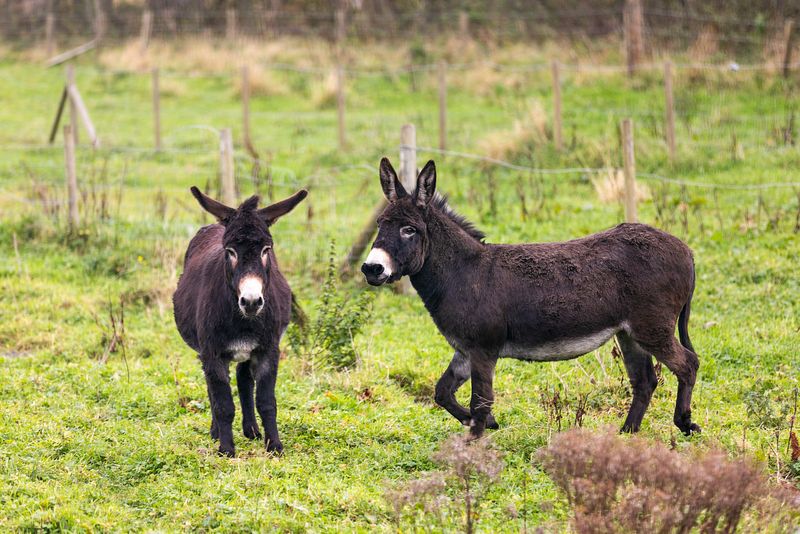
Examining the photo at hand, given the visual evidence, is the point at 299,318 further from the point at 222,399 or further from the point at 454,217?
the point at 454,217

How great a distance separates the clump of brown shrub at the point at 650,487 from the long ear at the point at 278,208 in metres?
2.78

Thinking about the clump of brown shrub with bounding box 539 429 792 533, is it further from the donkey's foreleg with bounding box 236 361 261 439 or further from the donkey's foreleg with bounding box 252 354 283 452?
the donkey's foreleg with bounding box 236 361 261 439

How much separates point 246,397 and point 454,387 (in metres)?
1.50

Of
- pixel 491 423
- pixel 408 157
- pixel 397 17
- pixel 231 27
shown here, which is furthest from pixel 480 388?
pixel 397 17

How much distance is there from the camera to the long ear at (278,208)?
662cm

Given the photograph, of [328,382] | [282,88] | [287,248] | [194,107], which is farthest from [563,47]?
[328,382]

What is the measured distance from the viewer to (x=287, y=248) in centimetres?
1166

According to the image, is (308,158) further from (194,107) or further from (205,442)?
(205,442)

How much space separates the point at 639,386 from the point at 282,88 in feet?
56.9

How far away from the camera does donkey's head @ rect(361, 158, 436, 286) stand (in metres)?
6.50

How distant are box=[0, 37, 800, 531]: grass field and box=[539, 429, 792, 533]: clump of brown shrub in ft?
2.08

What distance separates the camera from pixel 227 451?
6543 millimetres

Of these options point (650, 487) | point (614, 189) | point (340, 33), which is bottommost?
point (650, 487)

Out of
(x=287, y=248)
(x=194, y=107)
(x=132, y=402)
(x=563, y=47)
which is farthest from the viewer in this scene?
(x=563, y=47)
